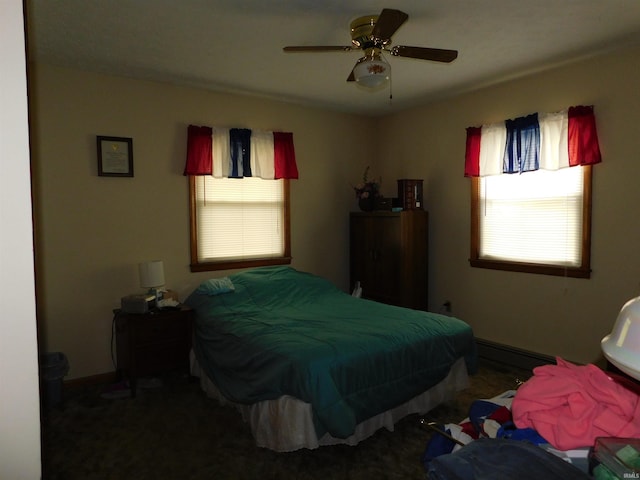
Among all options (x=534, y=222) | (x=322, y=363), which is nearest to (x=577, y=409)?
(x=322, y=363)

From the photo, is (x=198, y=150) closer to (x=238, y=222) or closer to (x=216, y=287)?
(x=238, y=222)

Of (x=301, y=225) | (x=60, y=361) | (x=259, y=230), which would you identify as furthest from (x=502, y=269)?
(x=60, y=361)

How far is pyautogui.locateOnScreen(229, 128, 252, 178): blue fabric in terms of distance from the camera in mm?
4160

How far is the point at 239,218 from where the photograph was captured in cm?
432

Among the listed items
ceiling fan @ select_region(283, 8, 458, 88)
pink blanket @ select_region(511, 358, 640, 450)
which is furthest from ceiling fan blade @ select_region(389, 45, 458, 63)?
pink blanket @ select_region(511, 358, 640, 450)

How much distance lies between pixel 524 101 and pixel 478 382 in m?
2.59

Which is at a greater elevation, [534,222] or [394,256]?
[534,222]

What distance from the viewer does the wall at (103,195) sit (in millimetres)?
3391

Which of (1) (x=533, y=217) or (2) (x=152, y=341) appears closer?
(2) (x=152, y=341)

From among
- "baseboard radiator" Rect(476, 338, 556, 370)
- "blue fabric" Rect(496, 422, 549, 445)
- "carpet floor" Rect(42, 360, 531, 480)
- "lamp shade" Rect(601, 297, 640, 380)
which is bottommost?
"carpet floor" Rect(42, 360, 531, 480)

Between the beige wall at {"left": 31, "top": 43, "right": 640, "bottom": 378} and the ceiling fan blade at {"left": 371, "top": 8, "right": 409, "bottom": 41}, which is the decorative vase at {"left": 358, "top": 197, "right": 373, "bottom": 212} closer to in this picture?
the beige wall at {"left": 31, "top": 43, "right": 640, "bottom": 378}

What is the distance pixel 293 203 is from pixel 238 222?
27.9 inches

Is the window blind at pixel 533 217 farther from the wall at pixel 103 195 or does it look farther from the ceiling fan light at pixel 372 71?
the wall at pixel 103 195

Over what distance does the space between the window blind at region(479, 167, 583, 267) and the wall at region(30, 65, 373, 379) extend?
253 centimetres
